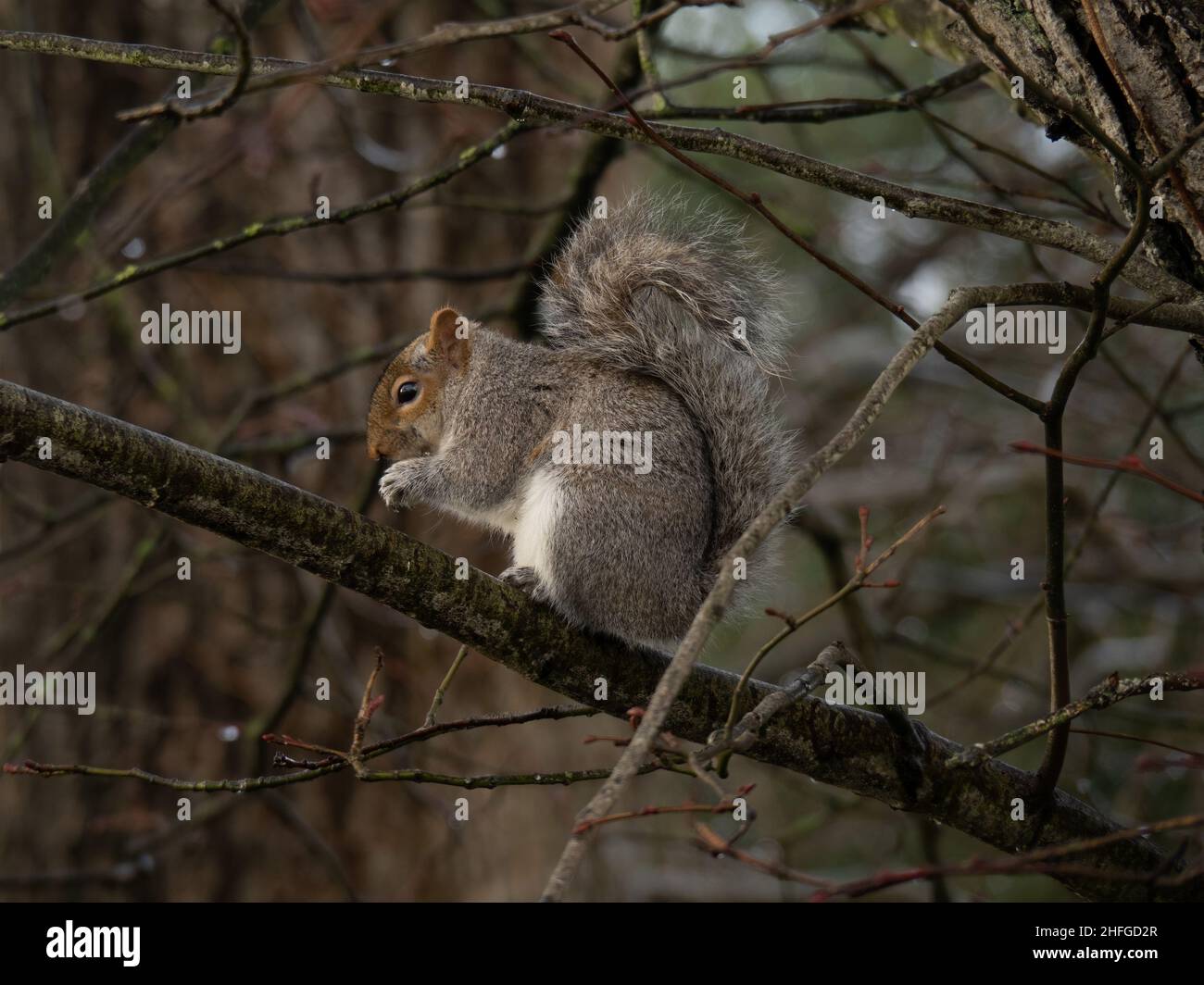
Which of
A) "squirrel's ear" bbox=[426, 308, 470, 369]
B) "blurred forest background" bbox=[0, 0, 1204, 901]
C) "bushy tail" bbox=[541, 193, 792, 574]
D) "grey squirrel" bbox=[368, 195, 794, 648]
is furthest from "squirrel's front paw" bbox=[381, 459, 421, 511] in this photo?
"blurred forest background" bbox=[0, 0, 1204, 901]

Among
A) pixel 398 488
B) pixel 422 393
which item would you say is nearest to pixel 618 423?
pixel 398 488

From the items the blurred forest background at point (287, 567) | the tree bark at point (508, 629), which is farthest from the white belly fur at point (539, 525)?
the blurred forest background at point (287, 567)

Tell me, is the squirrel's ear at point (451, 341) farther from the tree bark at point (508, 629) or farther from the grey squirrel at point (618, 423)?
the tree bark at point (508, 629)

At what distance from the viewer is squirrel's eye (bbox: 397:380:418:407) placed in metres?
2.55

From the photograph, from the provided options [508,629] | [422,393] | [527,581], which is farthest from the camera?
[422,393]

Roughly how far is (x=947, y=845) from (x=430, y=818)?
2.67 m

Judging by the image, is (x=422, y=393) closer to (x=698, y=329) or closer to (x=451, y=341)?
(x=451, y=341)

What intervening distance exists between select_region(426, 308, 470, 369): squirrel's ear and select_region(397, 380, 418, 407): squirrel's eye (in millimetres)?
77

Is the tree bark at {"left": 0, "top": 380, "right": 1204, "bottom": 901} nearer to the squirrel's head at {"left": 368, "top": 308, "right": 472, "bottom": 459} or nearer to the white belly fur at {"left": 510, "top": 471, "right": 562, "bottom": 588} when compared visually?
the white belly fur at {"left": 510, "top": 471, "right": 562, "bottom": 588}

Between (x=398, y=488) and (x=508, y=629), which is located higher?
(x=398, y=488)

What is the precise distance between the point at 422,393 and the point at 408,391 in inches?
1.4

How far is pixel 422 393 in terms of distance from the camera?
254cm

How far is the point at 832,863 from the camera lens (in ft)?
20.1
